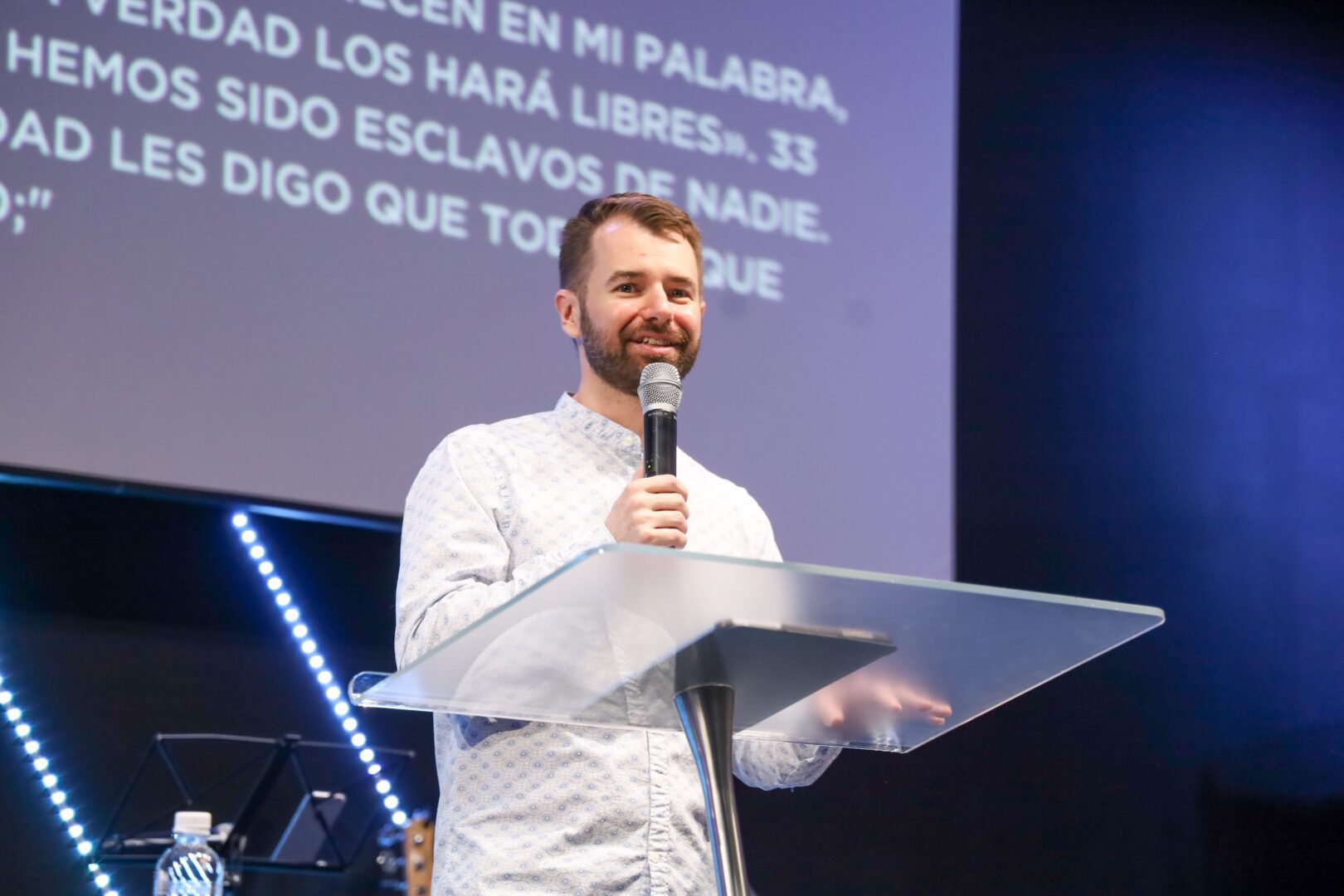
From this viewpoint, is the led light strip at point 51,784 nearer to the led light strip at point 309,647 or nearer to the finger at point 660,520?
the led light strip at point 309,647

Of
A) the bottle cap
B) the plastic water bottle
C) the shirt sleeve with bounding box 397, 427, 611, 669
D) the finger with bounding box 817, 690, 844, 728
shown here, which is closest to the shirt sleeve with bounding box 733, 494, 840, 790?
the finger with bounding box 817, 690, 844, 728

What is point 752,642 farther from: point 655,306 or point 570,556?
point 655,306

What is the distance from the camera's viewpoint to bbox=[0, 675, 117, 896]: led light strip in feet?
9.34

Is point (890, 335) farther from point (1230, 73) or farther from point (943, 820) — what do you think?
point (1230, 73)

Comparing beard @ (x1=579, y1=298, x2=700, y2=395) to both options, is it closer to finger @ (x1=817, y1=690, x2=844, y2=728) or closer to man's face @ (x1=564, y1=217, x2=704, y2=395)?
man's face @ (x1=564, y1=217, x2=704, y2=395)

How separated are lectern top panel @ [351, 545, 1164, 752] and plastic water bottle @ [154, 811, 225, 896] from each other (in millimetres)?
1659

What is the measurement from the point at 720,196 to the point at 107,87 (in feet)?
4.17

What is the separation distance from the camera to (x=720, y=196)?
3.35m

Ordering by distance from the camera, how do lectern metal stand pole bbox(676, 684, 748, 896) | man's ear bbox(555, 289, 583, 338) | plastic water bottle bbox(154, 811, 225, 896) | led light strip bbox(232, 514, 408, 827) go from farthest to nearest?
led light strip bbox(232, 514, 408, 827), plastic water bottle bbox(154, 811, 225, 896), man's ear bbox(555, 289, 583, 338), lectern metal stand pole bbox(676, 684, 748, 896)

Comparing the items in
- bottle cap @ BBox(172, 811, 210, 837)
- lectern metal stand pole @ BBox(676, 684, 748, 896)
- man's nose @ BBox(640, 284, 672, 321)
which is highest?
man's nose @ BBox(640, 284, 672, 321)

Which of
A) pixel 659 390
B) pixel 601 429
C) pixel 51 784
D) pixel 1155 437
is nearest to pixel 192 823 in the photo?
pixel 51 784

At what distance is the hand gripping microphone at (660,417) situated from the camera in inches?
Answer: 52.7

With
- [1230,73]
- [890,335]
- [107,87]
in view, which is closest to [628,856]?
[107,87]

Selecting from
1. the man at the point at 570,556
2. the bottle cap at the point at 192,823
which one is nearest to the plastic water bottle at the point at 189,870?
the bottle cap at the point at 192,823
